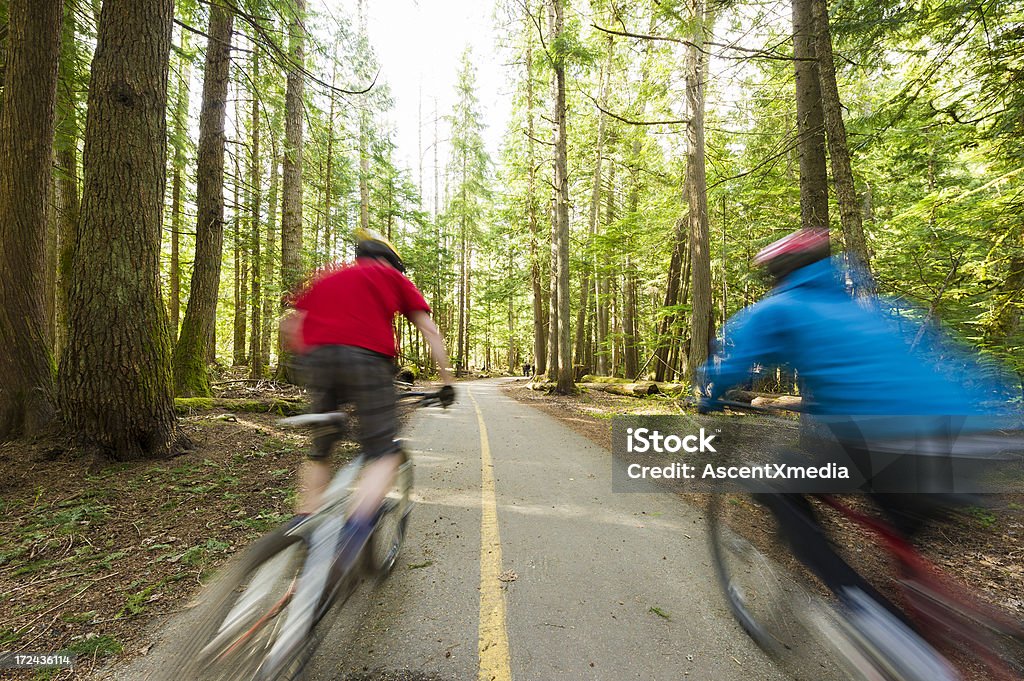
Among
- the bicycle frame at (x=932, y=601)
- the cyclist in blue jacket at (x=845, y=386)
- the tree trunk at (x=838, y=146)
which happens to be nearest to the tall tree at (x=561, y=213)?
the tree trunk at (x=838, y=146)

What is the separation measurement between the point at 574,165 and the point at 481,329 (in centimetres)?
2683

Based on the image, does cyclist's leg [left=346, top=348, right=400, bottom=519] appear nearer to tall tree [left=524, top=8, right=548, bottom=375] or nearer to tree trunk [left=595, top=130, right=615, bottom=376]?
tree trunk [left=595, top=130, right=615, bottom=376]

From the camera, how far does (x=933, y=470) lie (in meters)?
1.76

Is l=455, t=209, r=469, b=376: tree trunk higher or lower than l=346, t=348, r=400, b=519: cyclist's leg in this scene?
higher

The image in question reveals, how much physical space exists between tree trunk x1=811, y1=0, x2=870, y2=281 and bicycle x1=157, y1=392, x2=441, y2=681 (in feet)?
23.1

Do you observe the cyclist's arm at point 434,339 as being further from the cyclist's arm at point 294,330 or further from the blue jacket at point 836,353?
the blue jacket at point 836,353

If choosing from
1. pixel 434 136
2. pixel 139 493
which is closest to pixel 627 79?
pixel 434 136

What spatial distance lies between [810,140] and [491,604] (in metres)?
8.38

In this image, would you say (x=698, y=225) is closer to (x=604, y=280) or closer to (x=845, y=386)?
(x=845, y=386)

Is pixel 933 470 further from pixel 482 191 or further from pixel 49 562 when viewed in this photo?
pixel 482 191

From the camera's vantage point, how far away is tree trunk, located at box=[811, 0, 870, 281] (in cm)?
582

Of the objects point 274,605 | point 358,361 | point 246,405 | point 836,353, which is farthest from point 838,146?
point 246,405

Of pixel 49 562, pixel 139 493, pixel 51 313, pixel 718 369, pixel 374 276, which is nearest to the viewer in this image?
pixel 718 369

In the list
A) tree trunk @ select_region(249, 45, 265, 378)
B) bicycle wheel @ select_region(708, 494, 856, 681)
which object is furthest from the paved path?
tree trunk @ select_region(249, 45, 265, 378)
